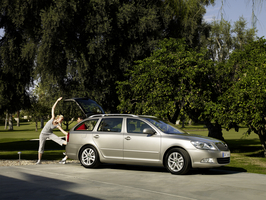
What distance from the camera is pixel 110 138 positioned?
33.8ft

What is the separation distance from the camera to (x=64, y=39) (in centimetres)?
1989

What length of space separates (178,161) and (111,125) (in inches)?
96.8

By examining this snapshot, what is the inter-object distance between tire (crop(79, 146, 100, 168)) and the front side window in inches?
50.2

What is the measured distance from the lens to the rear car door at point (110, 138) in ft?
33.3

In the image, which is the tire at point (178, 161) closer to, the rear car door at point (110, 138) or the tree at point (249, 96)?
the rear car door at point (110, 138)

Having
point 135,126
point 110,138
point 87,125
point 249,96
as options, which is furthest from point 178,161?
point 249,96

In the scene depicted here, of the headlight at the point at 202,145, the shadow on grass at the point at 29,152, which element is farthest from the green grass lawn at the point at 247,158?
the shadow on grass at the point at 29,152

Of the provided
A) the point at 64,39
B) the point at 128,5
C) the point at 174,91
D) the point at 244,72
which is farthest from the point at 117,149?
the point at 128,5

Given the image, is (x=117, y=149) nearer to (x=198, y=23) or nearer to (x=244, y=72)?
(x=244, y=72)

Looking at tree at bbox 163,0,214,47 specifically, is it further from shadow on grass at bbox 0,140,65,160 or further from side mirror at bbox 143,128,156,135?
side mirror at bbox 143,128,156,135

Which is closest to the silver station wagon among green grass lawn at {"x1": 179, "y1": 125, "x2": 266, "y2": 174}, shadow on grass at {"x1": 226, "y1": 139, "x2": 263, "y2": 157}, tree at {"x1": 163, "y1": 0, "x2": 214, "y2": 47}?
green grass lawn at {"x1": 179, "y1": 125, "x2": 266, "y2": 174}

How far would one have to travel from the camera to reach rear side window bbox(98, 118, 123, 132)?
10.4m

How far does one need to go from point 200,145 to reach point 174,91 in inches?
321

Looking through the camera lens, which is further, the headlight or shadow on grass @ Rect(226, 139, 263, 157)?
shadow on grass @ Rect(226, 139, 263, 157)
